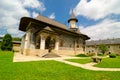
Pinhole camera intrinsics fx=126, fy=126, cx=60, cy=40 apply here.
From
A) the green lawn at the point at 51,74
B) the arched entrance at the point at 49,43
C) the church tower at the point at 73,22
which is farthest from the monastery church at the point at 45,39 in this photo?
the green lawn at the point at 51,74

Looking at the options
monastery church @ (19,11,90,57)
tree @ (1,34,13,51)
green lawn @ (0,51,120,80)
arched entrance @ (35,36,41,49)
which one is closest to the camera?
green lawn @ (0,51,120,80)

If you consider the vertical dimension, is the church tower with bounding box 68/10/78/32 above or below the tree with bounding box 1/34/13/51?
above

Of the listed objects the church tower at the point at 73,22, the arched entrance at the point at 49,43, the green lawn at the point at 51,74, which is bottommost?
the green lawn at the point at 51,74

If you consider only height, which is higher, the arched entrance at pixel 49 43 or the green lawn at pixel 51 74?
the arched entrance at pixel 49 43

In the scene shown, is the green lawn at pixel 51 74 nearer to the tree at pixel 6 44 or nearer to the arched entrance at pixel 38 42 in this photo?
the arched entrance at pixel 38 42

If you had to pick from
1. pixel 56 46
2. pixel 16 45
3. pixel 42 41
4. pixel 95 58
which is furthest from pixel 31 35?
pixel 16 45

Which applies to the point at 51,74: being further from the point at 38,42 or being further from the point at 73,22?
the point at 73,22

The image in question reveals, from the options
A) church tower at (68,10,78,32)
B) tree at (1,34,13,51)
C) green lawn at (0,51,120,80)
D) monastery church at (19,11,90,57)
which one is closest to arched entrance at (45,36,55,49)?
monastery church at (19,11,90,57)

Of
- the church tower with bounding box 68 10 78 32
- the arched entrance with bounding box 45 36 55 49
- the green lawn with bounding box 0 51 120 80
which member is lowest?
the green lawn with bounding box 0 51 120 80

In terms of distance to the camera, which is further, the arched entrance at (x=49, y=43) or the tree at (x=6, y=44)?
the tree at (x=6, y=44)

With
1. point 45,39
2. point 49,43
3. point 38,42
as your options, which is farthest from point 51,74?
point 49,43

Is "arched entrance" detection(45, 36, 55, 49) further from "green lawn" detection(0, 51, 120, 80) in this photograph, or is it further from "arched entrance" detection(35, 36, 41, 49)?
"green lawn" detection(0, 51, 120, 80)

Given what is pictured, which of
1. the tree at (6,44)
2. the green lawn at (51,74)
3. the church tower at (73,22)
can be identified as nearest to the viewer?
the green lawn at (51,74)

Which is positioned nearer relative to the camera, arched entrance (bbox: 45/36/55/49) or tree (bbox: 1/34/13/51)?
arched entrance (bbox: 45/36/55/49)
